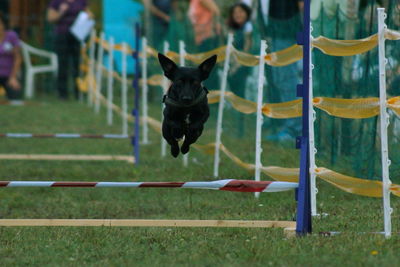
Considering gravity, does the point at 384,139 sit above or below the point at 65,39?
below

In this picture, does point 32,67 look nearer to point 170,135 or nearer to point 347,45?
point 170,135

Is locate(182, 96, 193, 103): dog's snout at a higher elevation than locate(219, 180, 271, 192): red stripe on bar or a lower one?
higher

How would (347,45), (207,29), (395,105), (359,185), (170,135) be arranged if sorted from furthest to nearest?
(207,29) → (170,135) → (347,45) → (359,185) → (395,105)

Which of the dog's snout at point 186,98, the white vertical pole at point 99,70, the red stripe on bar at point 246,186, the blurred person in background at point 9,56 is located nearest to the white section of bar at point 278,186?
the red stripe on bar at point 246,186

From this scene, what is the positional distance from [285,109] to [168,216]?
136 centimetres

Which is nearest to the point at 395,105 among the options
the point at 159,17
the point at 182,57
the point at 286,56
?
the point at 286,56

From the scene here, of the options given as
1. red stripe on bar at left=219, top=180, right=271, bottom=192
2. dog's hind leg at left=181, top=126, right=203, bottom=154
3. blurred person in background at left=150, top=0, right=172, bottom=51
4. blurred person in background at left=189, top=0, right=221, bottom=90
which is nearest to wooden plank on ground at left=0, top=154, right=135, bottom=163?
blurred person in background at left=189, top=0, right=221, bottom=90

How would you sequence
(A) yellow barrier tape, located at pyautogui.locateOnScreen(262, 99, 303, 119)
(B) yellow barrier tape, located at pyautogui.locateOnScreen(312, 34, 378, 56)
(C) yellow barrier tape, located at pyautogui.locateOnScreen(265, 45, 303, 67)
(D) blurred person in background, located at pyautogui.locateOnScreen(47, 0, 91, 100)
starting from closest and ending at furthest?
(B) yellow barrier tape, located at pyautogui.locateOnScreen(312, 34, 378, 56)
(A) yellow barrier tape, located at pyautogui.locateOnScreen(262, 99, 303, 119)
(C) yellow barrier tape, located at pyautogui.locateOnScreen(265, 45, 303, 67)
(D) blurred person in background, located at pyautogui.locateOnScreen(47, 0, 91, 100)

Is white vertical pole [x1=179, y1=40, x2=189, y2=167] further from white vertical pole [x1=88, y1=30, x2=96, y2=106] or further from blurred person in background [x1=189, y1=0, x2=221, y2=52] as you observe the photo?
white vertical pole [x1=88, y1=30, x2=96, y2=106]

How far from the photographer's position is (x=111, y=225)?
657 cm

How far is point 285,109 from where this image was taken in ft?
26.4

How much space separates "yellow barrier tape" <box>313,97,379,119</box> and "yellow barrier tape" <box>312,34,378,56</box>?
335mm

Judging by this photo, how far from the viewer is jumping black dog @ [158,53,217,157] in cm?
726

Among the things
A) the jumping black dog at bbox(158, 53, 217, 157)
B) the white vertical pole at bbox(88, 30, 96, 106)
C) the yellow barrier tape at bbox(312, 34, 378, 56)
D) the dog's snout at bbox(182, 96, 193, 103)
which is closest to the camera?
the yellow barrier tape at bbox(312, 34, 378, 56)
